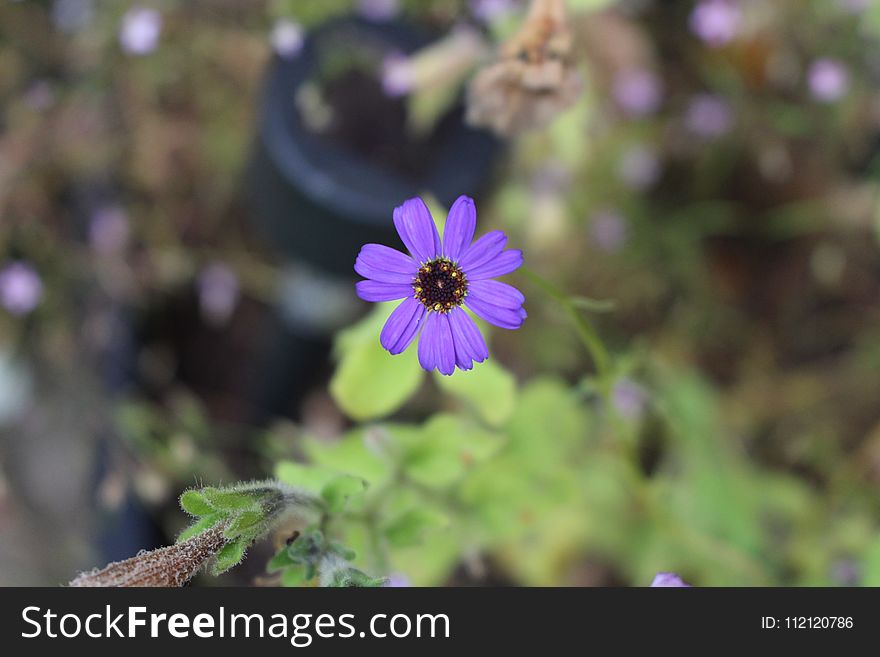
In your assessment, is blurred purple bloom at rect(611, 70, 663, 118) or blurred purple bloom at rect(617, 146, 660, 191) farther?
blurred purple bloom at rect(617, 146, 660, 191)

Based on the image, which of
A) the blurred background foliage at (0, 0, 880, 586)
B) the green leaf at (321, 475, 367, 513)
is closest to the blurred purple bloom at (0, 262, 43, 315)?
the blurred background foliage at (0, 0, 880, 586)

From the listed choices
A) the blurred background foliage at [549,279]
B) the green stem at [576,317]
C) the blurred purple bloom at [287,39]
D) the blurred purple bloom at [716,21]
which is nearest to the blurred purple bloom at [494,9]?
the blurred background foliage at [549,279]

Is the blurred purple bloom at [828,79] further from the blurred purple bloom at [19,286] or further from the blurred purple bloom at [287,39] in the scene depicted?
the blurred purple bloom at [19,286]

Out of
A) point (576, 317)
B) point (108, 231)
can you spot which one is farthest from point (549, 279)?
point (576, 317)

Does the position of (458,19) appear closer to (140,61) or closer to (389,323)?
(140,61)

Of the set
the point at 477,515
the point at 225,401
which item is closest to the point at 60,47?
the point at 225,401

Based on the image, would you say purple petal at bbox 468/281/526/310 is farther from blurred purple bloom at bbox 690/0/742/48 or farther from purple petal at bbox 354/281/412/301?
blurred purple bloom at bbox 690/0/742/48
